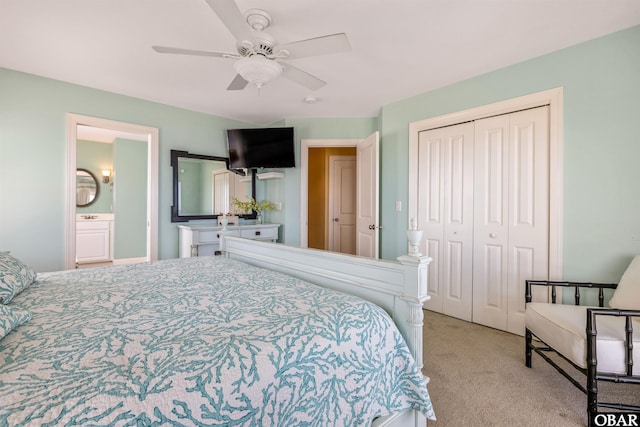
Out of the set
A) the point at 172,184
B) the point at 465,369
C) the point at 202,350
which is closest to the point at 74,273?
the point at 202,350

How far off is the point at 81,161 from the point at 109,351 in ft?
20.0

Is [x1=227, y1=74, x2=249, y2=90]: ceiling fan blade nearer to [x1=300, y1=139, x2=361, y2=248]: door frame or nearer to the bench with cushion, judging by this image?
[x1=300, y1=139, x2=361, y2=248]: door frame

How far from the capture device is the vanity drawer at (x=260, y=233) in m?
3.92

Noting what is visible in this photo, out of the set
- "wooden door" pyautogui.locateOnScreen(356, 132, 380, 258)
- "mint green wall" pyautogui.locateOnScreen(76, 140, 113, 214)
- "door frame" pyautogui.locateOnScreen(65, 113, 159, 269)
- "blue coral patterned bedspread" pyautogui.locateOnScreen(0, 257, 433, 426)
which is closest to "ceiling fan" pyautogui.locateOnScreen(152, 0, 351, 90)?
"blue coral patterned bedspread" pyautogui.locateOnScreen(0, 257, 433, 426)

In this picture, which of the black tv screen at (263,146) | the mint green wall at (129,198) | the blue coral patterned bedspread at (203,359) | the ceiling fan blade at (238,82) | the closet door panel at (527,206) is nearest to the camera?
the blue coral patterned bedspread at (203,359)

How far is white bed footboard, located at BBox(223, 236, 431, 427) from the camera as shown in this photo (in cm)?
125

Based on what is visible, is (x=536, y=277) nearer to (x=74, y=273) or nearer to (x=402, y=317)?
(x=402, y=317)

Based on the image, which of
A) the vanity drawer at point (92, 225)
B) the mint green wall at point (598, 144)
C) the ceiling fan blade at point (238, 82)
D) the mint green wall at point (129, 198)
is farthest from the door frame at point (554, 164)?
the vanity drawer at point (92, 225)

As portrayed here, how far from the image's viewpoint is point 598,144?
7.24 ft

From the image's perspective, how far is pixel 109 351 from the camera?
2.81ft

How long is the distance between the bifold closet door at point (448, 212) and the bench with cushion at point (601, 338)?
1.09 metres

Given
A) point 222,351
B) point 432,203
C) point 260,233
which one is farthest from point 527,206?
point 260,233

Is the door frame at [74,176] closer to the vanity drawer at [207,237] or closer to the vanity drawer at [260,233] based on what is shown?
the vanity drawer at [207,237]

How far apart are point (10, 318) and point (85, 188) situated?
5.71 metres
